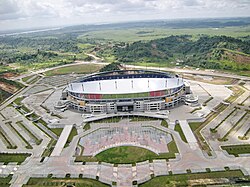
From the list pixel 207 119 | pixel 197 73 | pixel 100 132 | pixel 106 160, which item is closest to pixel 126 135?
pixel 100 132

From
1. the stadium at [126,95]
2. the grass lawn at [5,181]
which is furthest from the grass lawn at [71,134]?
the grass lawn at [5,181]

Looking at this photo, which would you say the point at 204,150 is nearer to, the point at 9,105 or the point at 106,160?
the point at 106,160

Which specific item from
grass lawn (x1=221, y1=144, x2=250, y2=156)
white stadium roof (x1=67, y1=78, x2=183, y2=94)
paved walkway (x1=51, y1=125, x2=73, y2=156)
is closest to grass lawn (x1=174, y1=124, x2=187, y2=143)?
grass lawn (x1=221, y1=144, x2=250, y2=156)

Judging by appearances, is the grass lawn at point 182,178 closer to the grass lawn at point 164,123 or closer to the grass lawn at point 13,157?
the grass lawn at point 164,123

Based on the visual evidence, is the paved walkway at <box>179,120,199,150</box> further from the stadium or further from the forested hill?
the forested hill

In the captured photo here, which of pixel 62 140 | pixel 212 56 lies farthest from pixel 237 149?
pixel 212 56

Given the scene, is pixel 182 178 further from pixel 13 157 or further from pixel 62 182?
pixel 13 157

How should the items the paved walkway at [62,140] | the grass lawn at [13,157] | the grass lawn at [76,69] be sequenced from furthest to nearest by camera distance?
the grass lawn at [76,69] < the paved walkway at [62,140] < the grass lawn at [13,157]
